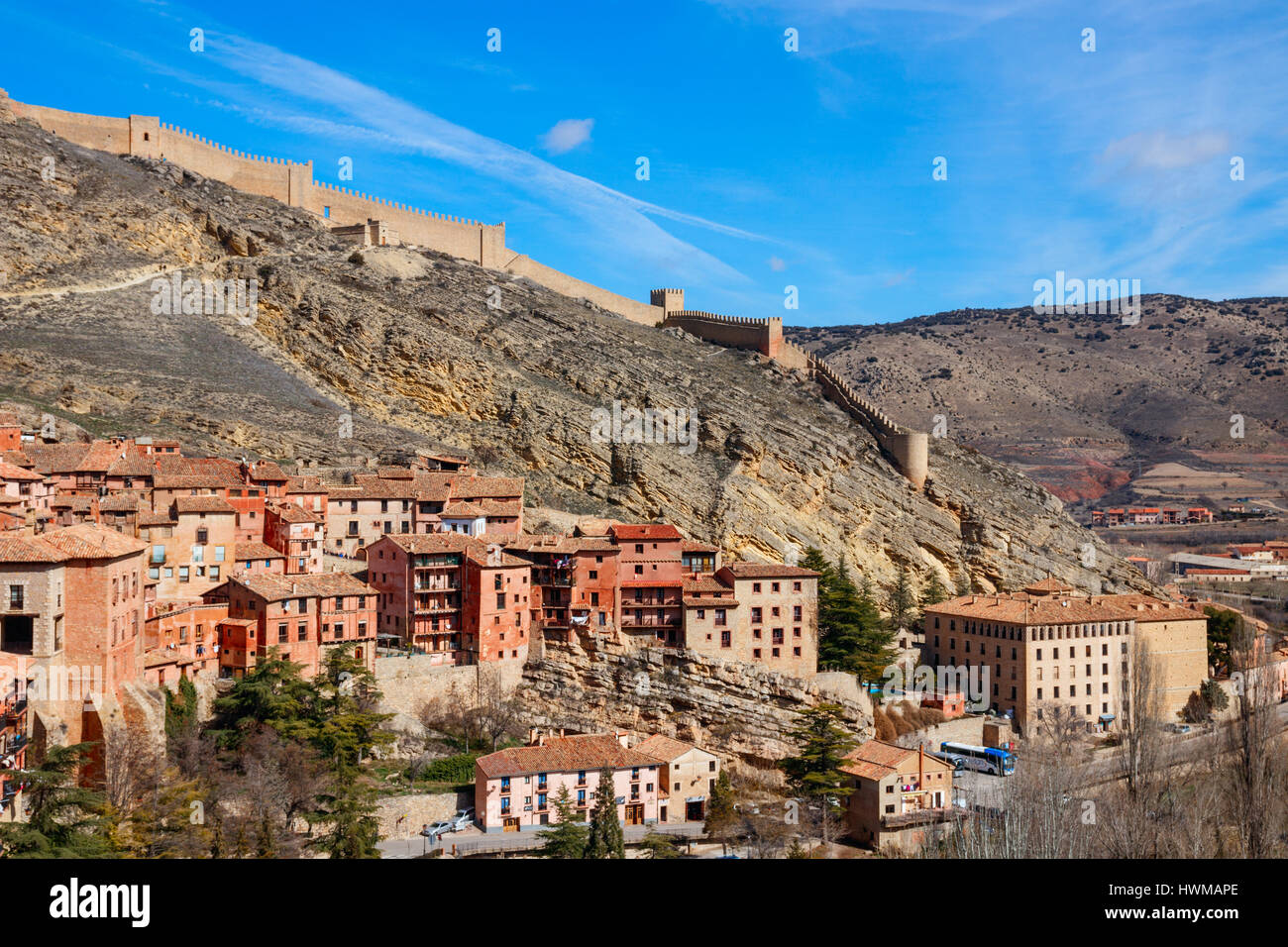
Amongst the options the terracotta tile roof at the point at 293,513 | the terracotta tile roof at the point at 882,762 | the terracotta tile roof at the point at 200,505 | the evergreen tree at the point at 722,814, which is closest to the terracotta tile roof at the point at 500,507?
the terracotta tile roof at the point at 293,513

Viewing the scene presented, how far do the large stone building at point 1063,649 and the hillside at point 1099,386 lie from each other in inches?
2490

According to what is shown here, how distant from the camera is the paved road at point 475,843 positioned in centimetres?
2945

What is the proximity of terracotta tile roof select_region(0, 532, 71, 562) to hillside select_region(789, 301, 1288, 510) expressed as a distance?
9883 cm

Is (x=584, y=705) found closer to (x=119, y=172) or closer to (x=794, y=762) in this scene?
(x=794, y=762)

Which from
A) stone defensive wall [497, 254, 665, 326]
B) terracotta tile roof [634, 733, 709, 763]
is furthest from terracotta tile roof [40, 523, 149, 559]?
stone defensive wall [497, 254, 665, 326]

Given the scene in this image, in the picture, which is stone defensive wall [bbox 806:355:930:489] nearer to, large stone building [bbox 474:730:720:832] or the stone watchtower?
the stone watchtower

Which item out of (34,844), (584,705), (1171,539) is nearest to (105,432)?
(584,705)

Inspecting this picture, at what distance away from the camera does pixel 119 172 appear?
67.8 metres

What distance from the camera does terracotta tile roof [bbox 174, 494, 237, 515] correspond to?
3750 cm

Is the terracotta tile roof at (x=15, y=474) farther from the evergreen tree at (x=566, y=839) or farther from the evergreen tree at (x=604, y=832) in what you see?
the evergreen tree at (x=604, y=832)

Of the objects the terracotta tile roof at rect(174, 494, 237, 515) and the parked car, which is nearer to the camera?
the parked car

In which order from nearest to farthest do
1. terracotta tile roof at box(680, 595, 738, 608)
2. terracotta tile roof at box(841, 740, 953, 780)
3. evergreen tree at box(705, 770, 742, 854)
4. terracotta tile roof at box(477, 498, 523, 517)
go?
evergreen tree at box(705, 770, 742, 854), terracotta tile roof at box(841, 740, 953, 780), terracotta tile roof at box(680, 595, 738, 608), terracotta tile roof at box(477, 498, 523, 517)
